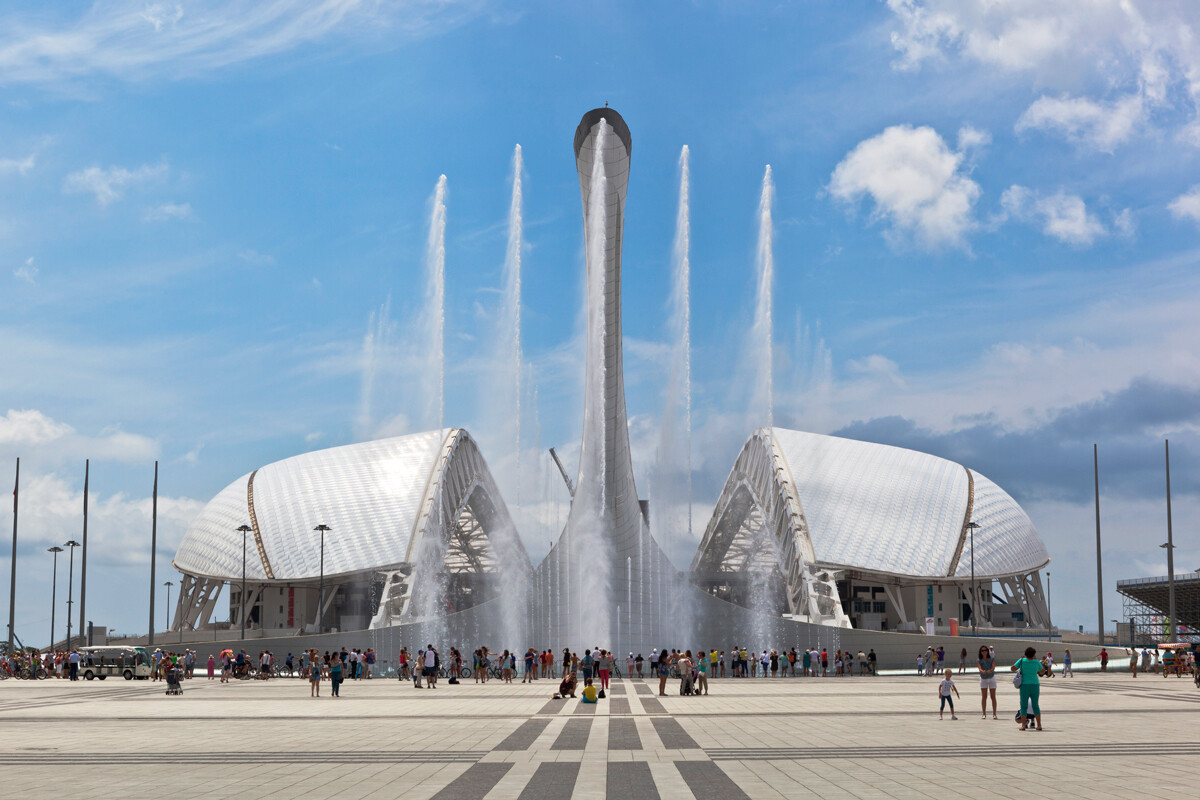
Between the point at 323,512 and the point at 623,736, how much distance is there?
55.1m

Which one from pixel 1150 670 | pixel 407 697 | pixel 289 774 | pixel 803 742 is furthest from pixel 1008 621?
pixel 289 774

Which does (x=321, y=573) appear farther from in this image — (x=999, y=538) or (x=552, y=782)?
(x=552, y=782)

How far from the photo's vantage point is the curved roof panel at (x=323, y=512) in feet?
221

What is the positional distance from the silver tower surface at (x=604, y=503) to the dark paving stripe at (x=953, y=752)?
2710cm

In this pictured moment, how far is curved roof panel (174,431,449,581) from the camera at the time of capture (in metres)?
67.2

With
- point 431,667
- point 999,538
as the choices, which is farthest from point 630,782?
point 999,538

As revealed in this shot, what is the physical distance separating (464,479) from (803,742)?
57.2 meters

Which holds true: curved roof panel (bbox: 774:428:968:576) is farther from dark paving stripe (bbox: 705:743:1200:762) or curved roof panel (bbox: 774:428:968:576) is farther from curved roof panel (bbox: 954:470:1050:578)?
dark paving stripe (bbox: 705:743:1200:762)

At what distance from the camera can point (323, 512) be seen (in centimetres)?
7000

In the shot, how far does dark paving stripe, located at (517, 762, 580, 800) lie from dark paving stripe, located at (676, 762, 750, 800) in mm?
1238

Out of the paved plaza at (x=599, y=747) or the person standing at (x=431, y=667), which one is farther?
the person standing at (x=431, y=667)

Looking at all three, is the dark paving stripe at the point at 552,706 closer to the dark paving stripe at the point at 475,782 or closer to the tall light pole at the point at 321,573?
the dark paving stripe at the point at 475,782

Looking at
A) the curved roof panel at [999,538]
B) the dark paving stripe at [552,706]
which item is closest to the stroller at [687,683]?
the dark paving stripe at [552,706]

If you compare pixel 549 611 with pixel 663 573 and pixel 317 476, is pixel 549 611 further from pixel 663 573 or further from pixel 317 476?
pixel 317 476
